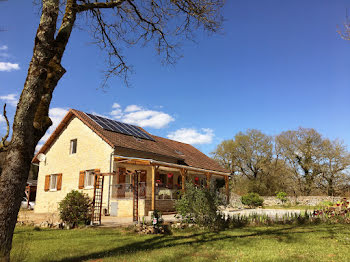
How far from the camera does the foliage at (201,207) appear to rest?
29.8 ft

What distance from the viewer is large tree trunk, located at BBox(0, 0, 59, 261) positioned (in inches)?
164

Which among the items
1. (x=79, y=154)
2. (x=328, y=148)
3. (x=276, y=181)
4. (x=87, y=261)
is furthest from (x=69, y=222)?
(x=328, y=148)

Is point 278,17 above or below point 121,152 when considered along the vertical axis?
above

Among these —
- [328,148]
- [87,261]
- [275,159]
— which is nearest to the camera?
[87,261]

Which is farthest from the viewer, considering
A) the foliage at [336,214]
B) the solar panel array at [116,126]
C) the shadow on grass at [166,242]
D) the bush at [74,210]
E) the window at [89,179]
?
the solar panel array at [116,126]

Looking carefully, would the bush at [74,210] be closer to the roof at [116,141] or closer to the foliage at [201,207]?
the foliage at [201,207]

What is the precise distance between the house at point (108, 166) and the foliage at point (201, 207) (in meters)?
5.44

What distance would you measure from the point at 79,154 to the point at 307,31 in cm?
1640

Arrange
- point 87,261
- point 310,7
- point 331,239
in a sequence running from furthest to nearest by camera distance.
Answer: point 310,7 → point 331,239 → point 87,261

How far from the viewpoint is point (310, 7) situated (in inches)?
378

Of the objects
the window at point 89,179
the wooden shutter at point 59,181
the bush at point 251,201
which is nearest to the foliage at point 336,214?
the bush at point 251,201

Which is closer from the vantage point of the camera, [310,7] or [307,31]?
[310,7]

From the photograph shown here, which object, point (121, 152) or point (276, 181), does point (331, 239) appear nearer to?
point (121, 152)

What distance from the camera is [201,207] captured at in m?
9.10
